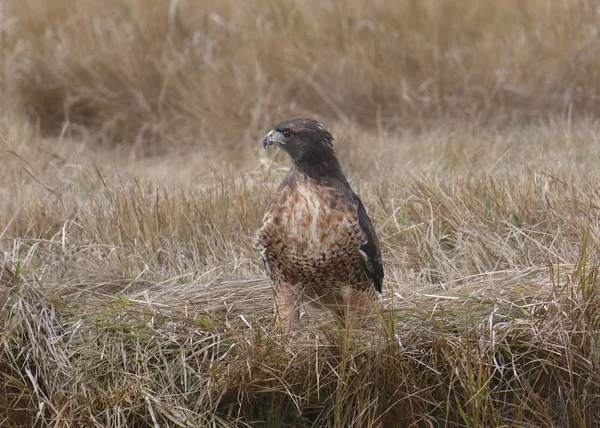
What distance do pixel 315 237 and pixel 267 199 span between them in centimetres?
152

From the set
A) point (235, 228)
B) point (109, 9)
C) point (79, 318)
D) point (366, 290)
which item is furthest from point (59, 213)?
point (109, 9)

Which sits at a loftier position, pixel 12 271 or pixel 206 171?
pixel 12 271

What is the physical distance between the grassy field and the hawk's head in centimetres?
61

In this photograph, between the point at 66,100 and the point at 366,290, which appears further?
the point at 66,100

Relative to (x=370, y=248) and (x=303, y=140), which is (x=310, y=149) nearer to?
(x=303, y=140)

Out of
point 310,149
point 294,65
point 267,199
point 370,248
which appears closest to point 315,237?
point 370,248

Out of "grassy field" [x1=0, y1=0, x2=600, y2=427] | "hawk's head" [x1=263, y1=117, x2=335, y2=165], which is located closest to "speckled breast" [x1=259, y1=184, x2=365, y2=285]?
"hawk's head" [x1=263, y1=117, x2=335, y2=165]

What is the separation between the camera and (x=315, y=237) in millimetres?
3371

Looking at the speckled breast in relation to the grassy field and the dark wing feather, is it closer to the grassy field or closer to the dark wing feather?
the dark wing feather

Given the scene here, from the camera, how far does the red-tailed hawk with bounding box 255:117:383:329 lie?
3.39 meters

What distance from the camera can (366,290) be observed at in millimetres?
3604

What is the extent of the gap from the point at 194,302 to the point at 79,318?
46 centimetres

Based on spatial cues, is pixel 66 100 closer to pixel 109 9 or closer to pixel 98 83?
pixel 98 83

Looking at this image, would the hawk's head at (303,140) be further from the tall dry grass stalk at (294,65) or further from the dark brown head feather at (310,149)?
the tall dry grass stalk at (294,65)
